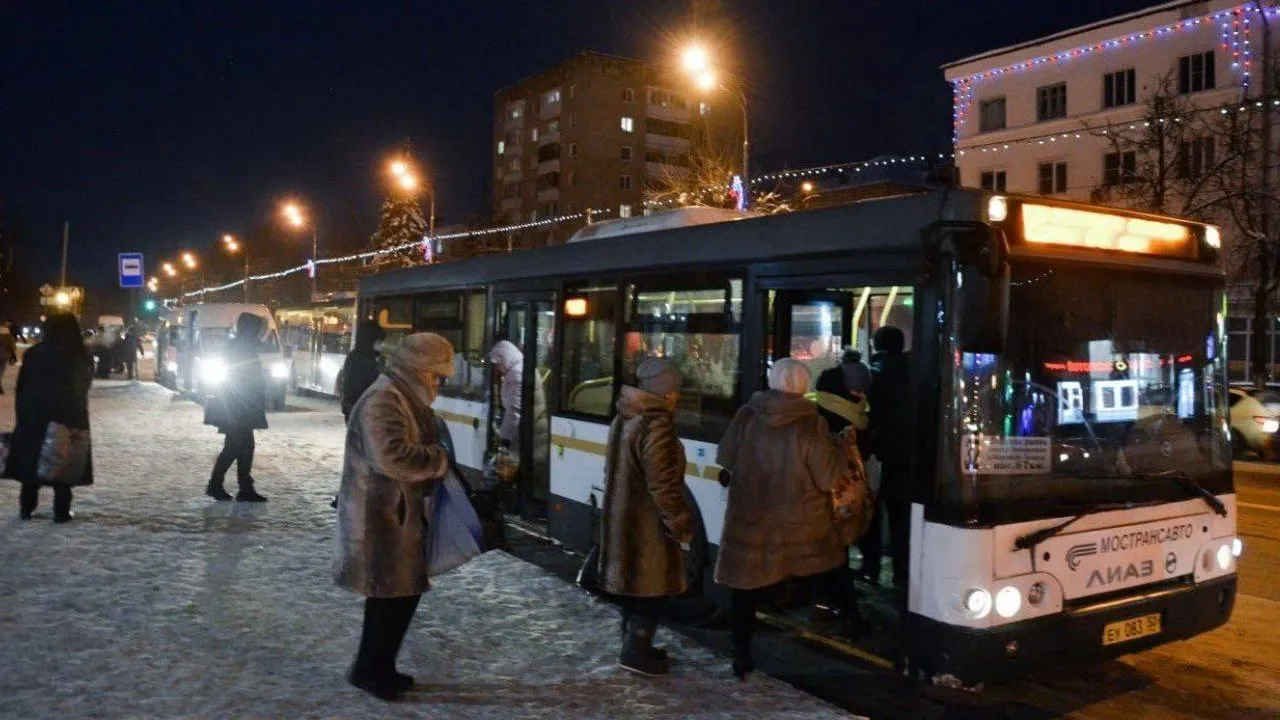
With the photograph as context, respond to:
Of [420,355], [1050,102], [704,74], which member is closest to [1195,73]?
[1050,102]

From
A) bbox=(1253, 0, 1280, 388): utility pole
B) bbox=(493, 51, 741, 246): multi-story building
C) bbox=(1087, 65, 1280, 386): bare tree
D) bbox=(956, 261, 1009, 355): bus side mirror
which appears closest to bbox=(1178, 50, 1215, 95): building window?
bbox=(1087, 65, 1280, 386): bare tree

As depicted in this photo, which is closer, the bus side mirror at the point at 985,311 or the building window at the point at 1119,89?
the bus side mirror at the point at 985,311

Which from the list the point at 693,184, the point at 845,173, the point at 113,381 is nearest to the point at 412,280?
the point at 693,184

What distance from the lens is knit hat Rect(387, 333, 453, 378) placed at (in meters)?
5.09

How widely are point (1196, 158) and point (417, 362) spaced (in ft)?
112

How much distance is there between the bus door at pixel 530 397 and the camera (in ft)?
30.9

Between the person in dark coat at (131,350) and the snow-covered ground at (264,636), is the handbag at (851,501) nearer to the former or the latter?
the snow-covered ground at (264,636)

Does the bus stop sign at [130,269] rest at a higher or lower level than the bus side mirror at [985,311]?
higher

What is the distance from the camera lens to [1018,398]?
5.43 meters

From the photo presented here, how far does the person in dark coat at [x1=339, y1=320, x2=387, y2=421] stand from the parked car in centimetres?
1642

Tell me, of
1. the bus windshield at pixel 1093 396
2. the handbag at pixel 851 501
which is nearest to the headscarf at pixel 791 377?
the handbag at pixel 851 501

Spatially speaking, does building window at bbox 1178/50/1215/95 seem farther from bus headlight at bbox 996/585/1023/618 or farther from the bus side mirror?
bus headlight at bbox 996/585/1023/618

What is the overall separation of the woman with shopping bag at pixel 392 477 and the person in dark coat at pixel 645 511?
0.99 metres

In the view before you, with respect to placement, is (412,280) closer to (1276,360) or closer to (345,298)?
(345,298)
